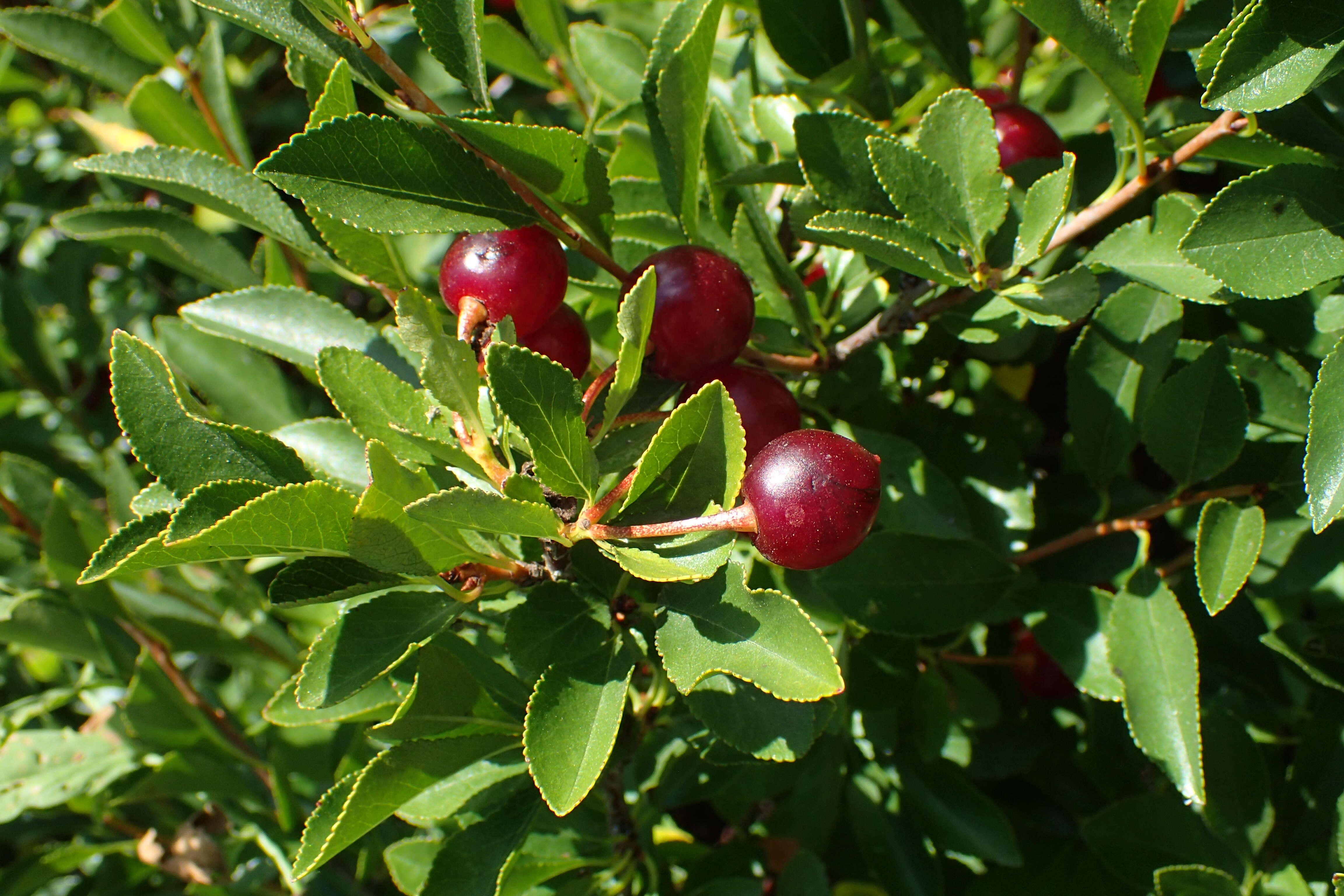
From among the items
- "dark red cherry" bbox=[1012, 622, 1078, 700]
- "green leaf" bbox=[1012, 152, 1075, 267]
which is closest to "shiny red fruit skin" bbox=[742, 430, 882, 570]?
"green leaf" bbox=[1012, 152, 1075, 267]

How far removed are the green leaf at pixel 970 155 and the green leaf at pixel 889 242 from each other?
53 millimetres

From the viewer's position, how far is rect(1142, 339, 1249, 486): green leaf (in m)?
1.14

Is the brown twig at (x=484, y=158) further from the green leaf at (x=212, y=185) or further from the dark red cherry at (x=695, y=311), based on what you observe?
the green leaf at (x=212, y=185)

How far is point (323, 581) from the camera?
2.83ft

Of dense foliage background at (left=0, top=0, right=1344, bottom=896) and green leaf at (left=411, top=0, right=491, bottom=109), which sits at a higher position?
green leaf at (left=411, top=0, right=491, bottom=109)

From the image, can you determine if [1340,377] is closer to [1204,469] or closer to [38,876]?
[1204,469]

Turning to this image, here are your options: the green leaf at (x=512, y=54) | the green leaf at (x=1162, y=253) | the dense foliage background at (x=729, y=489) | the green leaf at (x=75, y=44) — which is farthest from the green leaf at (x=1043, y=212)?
the green leaf at (x=75, y=44)

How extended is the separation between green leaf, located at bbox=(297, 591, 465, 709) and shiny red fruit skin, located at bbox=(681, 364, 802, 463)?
342 mm

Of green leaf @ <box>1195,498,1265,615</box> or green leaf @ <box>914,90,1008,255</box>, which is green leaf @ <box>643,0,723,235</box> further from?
green leaf @ <box>1195,498,1265,615</box>

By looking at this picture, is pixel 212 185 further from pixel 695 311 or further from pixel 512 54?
pixel 512 54

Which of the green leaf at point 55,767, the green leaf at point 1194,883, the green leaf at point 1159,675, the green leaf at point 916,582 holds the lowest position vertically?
the green leaf at point 55,767

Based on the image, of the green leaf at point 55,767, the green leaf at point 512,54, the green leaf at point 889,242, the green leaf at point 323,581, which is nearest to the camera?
the green leaf at point 323,581

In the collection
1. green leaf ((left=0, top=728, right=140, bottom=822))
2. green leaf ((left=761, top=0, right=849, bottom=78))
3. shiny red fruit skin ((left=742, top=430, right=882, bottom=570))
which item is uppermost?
green leaf ((left=761, top=0, right=849, bottom=78))

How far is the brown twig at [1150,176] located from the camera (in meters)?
1.06
